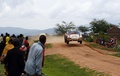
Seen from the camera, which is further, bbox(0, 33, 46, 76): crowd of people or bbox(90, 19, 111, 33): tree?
bbox(90, 19, 111, 33): tree

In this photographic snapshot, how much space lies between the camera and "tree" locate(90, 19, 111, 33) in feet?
304

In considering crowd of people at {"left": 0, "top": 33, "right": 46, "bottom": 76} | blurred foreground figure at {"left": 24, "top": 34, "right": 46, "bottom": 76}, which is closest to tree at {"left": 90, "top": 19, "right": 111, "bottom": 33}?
crowd of people at {"left": 0, "top": 33, "right": 46, "bottom": 76}

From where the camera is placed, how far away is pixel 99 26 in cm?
9325

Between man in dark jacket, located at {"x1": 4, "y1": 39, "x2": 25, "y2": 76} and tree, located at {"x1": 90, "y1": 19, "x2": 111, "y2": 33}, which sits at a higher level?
tree, located at {"x1": 90, "y1": 19, "x2": 111, "y2": 33}

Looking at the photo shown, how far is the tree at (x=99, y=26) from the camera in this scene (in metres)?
92.8

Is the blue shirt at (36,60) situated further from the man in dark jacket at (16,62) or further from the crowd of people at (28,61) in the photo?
the man in dark jacket at (16,62)

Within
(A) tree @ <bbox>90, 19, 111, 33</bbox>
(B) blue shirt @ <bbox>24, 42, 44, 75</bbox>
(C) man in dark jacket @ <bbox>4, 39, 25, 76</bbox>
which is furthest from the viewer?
(A) tree @ <bbox>90, 19, 111, 33</bbox>

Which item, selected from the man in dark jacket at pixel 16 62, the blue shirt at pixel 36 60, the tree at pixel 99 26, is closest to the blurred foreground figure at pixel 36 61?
the blue shirt at pixel 36 60

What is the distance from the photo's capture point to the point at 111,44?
140 feet

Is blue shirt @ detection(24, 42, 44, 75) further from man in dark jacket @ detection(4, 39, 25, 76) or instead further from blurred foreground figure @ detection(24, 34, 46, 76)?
man in dark jacket @ detection(4, 39, 25, 76)

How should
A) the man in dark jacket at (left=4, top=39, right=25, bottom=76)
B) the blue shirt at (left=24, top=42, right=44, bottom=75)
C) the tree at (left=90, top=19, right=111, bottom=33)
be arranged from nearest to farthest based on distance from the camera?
the blue shirt at (left=24, top=42, right=44, bottom=75) < the man in dark jacket at (left=4, top=39, right=25, bottom=76) < the tree at (left=90, top=19, right=111, bottom=33)

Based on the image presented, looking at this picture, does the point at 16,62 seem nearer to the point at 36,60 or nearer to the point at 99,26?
the point at 36,60

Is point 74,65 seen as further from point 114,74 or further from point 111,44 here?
point 111,44

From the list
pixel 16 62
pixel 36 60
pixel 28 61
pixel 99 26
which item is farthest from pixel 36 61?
pixel 99 26
